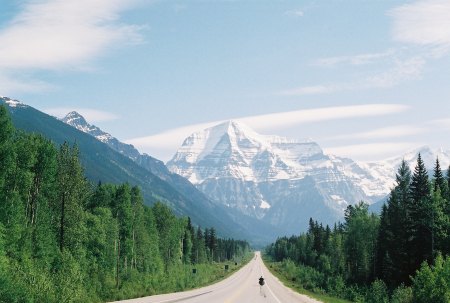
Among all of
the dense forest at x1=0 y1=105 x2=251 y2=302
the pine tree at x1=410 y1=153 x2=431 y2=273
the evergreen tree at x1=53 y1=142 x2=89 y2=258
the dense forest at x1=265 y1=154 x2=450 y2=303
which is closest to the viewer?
the dense forest at x1=0 y1=105 x2=251 y2=302

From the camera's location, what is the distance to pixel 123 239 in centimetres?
6203

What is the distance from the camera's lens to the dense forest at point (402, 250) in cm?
3677

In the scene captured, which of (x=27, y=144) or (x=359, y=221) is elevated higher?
(x=27, y=144)

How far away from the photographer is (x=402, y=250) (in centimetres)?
5697

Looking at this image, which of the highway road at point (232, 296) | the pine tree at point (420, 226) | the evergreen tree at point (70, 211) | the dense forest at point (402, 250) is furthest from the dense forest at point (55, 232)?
the pine tree at point (420, 226)

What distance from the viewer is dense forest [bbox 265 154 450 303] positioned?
121 ft

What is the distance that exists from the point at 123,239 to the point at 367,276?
4598 cm

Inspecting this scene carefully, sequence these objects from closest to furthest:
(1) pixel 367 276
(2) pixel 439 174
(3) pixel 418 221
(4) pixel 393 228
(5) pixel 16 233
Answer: (5) pixel 16 233 → (3) pixel 418 221 → (2) pixel 439 174 → (4) pixel 393 228 → (1) pixel 367 276

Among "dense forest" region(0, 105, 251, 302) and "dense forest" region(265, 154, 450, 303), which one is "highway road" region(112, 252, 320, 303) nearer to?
"dense forest" region(0, 105, 251, 302)

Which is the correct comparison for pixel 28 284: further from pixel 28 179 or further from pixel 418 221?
pixel 418 221

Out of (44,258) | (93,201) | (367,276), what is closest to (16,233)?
(44,258)

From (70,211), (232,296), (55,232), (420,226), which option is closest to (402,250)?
(420,226)

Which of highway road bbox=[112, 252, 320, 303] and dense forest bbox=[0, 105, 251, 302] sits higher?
dense forest bbox=[0, 105, 251, 302]

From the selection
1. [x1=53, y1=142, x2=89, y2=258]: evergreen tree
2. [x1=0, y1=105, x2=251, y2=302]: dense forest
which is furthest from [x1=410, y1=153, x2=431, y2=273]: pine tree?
[x1=53, y1=142, x2=89, y2=258]: evergreen tree
